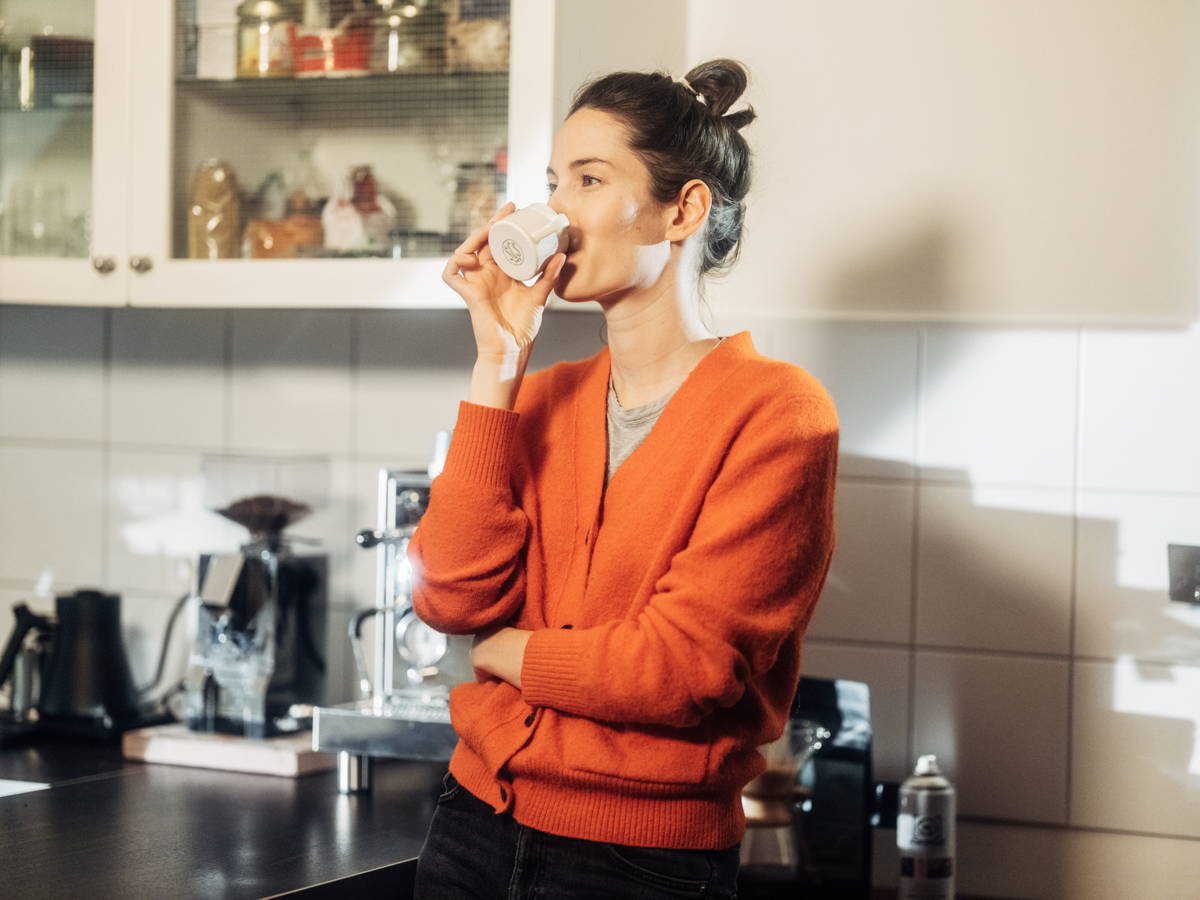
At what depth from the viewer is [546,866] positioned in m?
1.05

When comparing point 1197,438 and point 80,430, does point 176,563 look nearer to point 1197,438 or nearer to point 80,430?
point 80,430

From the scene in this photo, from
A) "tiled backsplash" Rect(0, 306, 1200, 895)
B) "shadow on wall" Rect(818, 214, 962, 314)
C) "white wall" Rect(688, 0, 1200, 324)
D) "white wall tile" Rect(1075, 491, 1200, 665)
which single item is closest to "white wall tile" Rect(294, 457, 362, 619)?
"tiled backsplash" Rect(0, 306, 1200, 895)

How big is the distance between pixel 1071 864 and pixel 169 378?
1505 mm

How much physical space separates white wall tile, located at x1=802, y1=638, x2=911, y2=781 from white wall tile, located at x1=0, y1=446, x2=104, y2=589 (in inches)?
47.9

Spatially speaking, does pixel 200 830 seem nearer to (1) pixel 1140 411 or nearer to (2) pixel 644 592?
(2) pixel 644 592

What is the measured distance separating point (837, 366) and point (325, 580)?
801mm

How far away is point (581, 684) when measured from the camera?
101 cm

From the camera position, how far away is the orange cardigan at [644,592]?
1.00 metres

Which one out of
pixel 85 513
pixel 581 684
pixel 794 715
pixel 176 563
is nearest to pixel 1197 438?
pixel 794 715

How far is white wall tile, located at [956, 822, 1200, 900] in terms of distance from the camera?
5.28ft

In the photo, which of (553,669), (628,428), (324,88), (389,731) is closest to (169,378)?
(324,88)

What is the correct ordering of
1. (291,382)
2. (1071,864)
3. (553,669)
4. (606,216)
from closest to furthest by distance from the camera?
(553,669) → (606,216) → (1071,864) → (291,382)

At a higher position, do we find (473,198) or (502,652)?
(473,198)

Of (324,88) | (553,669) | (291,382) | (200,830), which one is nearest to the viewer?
(553,669)
